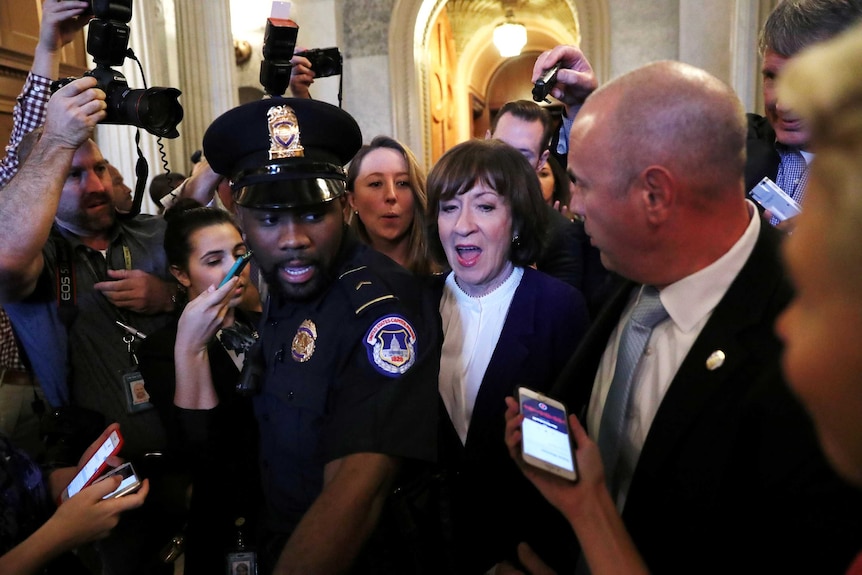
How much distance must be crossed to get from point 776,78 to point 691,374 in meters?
1.10

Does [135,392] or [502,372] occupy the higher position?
[502,372]

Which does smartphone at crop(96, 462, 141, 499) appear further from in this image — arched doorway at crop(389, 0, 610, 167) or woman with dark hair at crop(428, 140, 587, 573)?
arched doorway at crop(389, 0, 610, 167)

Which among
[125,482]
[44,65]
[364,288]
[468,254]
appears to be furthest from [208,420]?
[44,65]

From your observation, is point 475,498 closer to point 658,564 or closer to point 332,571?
point 332,571

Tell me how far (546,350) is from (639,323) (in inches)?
23.4

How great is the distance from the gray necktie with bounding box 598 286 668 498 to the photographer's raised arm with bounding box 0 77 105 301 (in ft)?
5.45

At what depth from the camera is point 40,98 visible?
218 cm

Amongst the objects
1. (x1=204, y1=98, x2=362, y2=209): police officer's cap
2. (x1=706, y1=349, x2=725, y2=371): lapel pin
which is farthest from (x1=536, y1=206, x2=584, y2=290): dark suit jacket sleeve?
(x1=706, y1=349, x2=725, y2=371): lapel pin

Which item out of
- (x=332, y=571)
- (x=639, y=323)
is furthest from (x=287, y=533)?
(x=639, y=323)

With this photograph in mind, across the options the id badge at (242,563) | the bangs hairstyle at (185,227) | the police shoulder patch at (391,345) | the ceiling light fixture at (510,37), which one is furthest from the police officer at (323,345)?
the ceiling light fixture at (510,37)

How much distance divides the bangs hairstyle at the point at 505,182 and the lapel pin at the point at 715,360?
3.23 feet

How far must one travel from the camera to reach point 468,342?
6.16ft

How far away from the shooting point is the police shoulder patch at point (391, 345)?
1.36 metres

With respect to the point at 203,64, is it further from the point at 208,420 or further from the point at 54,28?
the point at 208,420
